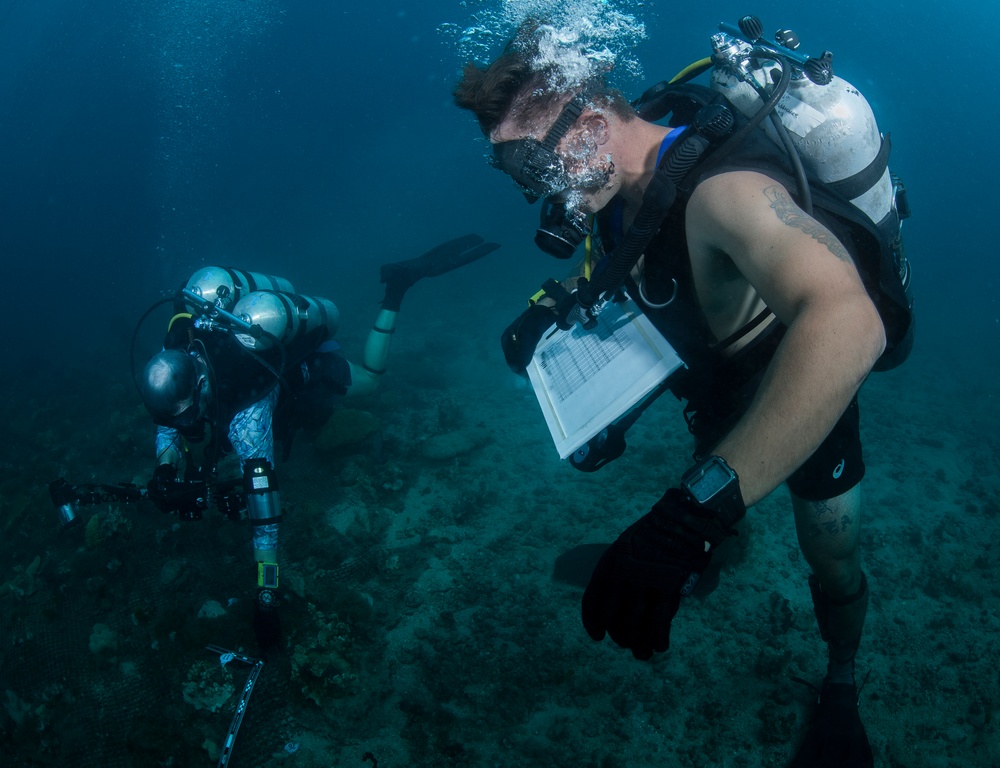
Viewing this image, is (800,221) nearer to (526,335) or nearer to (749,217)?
(749,217)

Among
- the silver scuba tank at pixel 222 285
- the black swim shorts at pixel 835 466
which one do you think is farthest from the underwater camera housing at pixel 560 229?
the silver scuba tank at pixel 222 285

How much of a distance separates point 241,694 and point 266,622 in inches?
19.8

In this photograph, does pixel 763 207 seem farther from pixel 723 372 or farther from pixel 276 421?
pixel 276 421

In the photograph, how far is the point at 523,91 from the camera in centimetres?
216

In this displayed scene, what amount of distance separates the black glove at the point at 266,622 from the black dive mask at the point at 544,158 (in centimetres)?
389

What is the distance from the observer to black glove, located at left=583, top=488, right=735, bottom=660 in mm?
1230

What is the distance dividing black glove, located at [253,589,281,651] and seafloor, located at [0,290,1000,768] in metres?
0.16

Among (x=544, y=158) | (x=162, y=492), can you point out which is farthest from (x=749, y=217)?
(x=162, y=492)

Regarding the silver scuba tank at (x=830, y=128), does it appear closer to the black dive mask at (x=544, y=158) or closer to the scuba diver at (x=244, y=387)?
the black dive mask at (x=544, y=158)

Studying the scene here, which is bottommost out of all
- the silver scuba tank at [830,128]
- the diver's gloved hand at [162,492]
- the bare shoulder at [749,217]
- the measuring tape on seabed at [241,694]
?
the measuring tape on seabed at [241,694]

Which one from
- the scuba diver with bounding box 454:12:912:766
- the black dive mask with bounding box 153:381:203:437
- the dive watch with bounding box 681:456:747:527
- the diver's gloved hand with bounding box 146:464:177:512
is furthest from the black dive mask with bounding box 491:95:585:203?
the diver's gloved hand with bounding box 146:464:177:512

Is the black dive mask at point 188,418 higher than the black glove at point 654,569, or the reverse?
the black glove at point 654,569

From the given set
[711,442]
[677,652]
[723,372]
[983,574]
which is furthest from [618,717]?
[983,574]

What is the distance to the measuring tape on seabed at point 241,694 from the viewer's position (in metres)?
3.41
